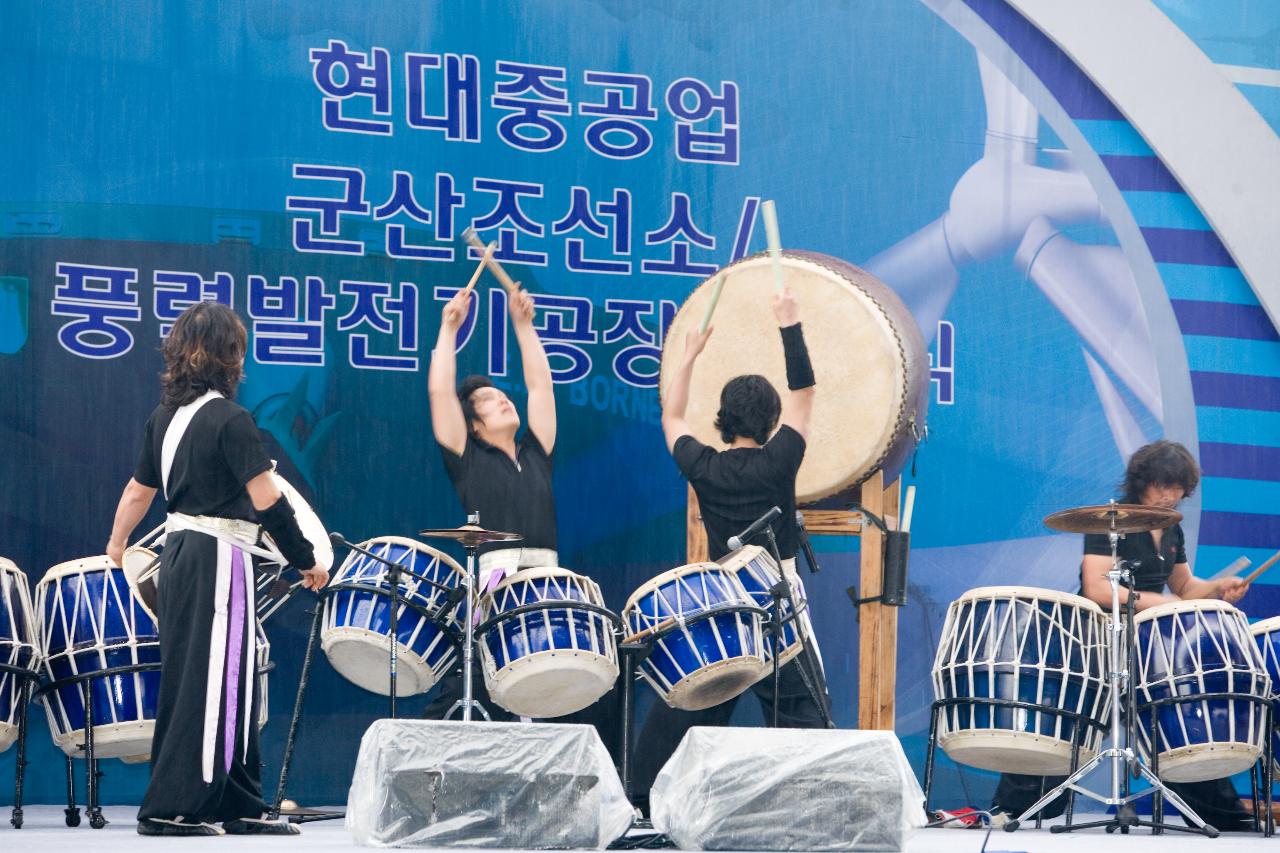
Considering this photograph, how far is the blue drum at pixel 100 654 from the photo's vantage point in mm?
4883

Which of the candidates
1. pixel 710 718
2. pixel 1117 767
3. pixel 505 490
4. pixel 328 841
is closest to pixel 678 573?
pixel 710 718

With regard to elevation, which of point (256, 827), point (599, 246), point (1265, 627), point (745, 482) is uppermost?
point (599, 246)

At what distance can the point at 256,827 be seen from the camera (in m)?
4.48

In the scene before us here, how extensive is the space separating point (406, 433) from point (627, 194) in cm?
Result: 123

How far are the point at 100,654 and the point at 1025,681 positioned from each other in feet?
9.16

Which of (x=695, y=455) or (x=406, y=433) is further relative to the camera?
(x=406, y=433)

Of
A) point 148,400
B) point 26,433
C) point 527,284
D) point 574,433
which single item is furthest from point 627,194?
point 26,433

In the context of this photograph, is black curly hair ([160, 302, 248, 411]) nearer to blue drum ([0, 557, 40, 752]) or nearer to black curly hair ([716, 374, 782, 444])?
blue drum ([0, 557, 40, 752])

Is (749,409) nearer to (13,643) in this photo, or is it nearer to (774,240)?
(774,240)

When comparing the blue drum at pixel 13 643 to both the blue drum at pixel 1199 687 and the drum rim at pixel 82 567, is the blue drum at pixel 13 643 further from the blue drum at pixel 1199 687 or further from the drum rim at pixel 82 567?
the blue drum at pixel 1199 687

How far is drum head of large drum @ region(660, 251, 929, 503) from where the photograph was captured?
223 inches

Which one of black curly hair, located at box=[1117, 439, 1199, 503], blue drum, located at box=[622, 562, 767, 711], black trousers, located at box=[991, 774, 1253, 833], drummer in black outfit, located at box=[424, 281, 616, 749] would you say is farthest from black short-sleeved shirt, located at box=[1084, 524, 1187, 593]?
drummer in black outfit, located at box=[424, 281, 616, 749]

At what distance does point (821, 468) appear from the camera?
5730mm

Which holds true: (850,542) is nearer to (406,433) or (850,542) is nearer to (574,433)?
(574,433)
